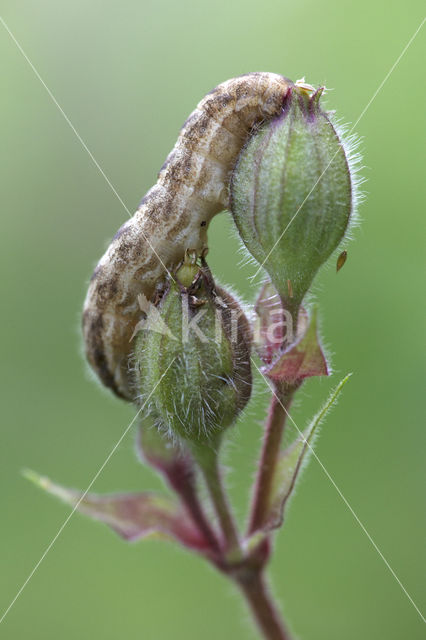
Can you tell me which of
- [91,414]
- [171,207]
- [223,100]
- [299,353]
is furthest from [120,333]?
[91,414]

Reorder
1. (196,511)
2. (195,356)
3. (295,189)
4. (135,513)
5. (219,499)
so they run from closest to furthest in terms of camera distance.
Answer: (295,189) < (195,356) < (219,499) < (196,511) < (135,513)

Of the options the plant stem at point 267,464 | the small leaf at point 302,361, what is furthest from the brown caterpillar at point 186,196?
the plant stem at point 267,464

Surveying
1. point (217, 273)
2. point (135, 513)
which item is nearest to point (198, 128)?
point (135, 513)

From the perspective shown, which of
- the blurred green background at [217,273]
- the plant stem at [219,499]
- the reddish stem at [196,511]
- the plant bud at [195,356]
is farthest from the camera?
the blurred green background at [217,273]

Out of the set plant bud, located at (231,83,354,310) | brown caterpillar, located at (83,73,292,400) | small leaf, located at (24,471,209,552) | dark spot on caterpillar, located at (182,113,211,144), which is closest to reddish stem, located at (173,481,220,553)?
small leaf, located at (24,471,209,552)

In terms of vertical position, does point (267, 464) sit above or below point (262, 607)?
above

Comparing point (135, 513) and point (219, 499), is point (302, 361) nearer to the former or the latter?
point (219, 499)

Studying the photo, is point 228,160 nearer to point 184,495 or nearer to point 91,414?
point 184,495

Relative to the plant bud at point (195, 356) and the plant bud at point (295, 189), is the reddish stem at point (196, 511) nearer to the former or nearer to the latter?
the plant bud at point (195, 356)
